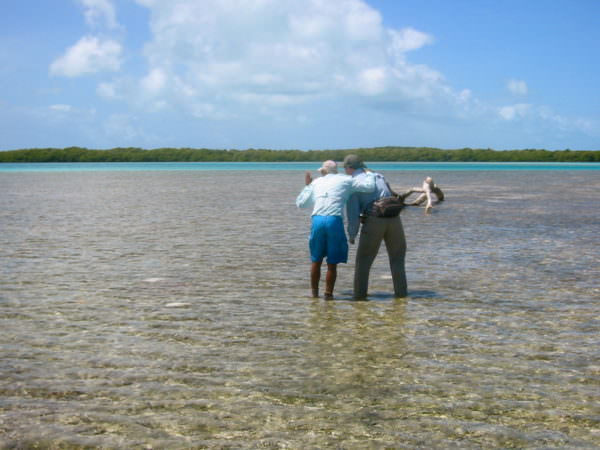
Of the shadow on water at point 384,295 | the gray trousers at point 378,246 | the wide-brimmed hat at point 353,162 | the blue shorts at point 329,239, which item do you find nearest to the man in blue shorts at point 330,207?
the blue shorts at point 329,239

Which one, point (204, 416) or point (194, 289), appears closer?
point (204, 416)

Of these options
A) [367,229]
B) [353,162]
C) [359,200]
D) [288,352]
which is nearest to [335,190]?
[359,200]

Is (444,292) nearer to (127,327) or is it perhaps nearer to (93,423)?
(127,327)

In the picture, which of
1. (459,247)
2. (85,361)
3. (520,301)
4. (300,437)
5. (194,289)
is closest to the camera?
(300,437)

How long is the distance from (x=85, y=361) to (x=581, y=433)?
480cm

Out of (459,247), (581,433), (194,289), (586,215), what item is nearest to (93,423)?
(581,433)

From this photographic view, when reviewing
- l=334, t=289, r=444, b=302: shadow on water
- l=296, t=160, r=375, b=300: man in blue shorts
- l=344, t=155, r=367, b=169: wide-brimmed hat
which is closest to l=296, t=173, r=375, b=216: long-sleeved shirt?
l=296, t=160, r=375, b=300: man in blue shorts

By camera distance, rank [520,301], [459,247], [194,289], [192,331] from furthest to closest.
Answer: [459,247], [194,289], [520,301], [192,331]

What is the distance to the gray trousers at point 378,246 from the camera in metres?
10.1

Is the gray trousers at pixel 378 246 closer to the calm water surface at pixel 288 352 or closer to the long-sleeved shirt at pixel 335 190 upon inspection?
the calm water surface at pixel 288 352

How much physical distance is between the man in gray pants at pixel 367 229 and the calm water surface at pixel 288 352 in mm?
524

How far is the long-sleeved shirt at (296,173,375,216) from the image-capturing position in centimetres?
975

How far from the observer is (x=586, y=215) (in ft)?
88.5

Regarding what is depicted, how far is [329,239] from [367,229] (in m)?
0.68
